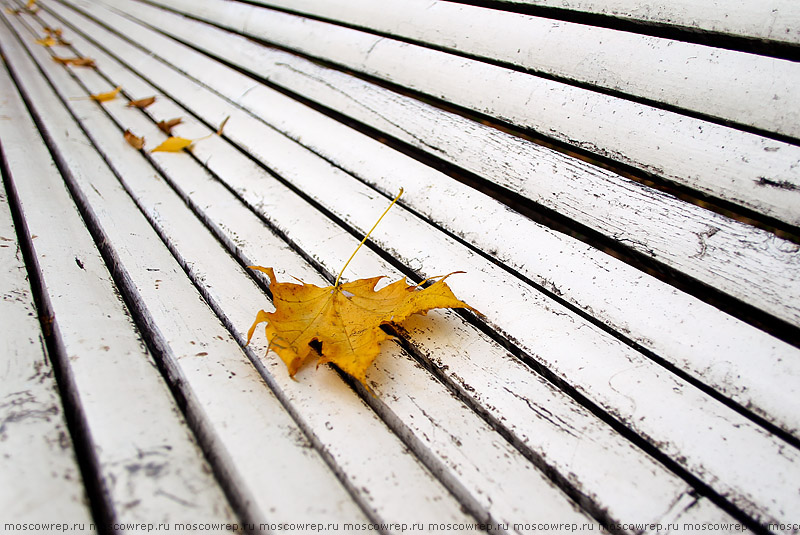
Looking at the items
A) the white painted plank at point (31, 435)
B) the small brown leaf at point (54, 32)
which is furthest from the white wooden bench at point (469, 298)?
the small brown leaf at point (54, 32)

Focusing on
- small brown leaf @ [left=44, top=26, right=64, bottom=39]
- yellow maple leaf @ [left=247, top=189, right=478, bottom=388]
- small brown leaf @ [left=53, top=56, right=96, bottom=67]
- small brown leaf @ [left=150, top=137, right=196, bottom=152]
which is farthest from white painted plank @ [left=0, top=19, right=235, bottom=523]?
small brown leaf @ [left=44, top=26, right=64, bottom=39]

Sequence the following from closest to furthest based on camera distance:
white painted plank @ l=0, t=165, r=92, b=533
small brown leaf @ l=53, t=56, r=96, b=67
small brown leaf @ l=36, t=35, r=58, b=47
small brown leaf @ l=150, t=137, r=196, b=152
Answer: white painted plank @ l=0, t=165, r=92, b=533 < small brown leaf @ l=150, t=137, r=196, b=152 < small brown leaf @ l=53, t=56, r=96, b=67 < small brown leaf @ l=36, t=35, r=58, b=47

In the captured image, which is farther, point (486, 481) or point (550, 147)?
point (550, 147)

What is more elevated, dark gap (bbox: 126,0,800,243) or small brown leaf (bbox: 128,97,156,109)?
dark gap (bbox: 126,0,800,243)

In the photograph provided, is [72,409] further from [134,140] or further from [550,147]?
[134,140]

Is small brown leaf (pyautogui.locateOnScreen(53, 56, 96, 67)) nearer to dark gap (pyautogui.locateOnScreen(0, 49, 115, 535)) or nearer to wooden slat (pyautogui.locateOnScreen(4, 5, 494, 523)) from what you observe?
dark gap (pyautogui.locateOnScreen(0, 49, 115, 535))

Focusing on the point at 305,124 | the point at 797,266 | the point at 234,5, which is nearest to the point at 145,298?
the point at 305,124

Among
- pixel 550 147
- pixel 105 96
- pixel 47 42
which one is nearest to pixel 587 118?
pixel 550 147
